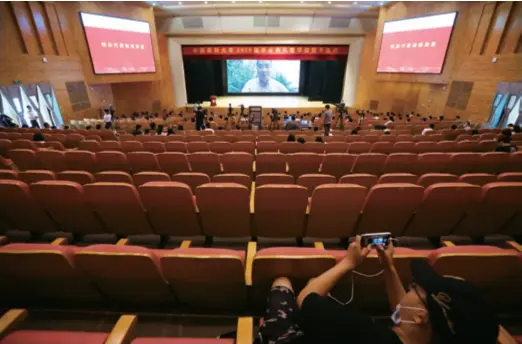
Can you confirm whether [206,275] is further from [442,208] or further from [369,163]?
[369,163]

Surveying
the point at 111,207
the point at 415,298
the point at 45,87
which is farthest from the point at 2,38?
the point at 415,298

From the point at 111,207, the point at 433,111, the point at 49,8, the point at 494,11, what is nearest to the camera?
the point at 111,207

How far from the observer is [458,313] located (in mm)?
770

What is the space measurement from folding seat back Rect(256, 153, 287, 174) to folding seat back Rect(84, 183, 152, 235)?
1940 mm

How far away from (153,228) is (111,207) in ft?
1.48

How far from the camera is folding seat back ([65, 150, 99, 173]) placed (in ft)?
12.4

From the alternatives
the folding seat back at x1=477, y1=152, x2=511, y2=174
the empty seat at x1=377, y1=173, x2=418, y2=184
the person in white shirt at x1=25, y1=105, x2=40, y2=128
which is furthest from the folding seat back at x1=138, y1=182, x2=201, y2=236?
the person in white shirt at x1=25, y1=105, x2=40, y2=128

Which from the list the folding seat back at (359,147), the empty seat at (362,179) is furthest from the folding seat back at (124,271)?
the folding seat back at (359,147)

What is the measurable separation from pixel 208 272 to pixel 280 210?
106 cm

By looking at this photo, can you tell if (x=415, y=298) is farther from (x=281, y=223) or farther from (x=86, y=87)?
(x=86, y=87)

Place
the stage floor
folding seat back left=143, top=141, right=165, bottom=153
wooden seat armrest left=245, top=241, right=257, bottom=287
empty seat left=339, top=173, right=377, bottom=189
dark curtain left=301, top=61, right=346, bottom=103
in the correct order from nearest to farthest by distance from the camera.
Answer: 1. wooden seat armrest left=245, top=241, right=257, bottom=287
2. empty seat left=339, top=173, right=377, bottom=189
3. folding seat back left=143, top=141, right=165, bottom=153
4. the stage floor
5. dark curtain left=301, top=61, right=346, bottom=103

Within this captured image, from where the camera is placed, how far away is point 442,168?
379 centimetres

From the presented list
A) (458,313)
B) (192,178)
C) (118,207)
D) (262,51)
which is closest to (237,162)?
(192,178)

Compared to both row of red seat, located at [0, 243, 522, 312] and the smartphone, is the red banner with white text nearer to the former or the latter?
row of red seat, located at [0, 243, 522, 312]
